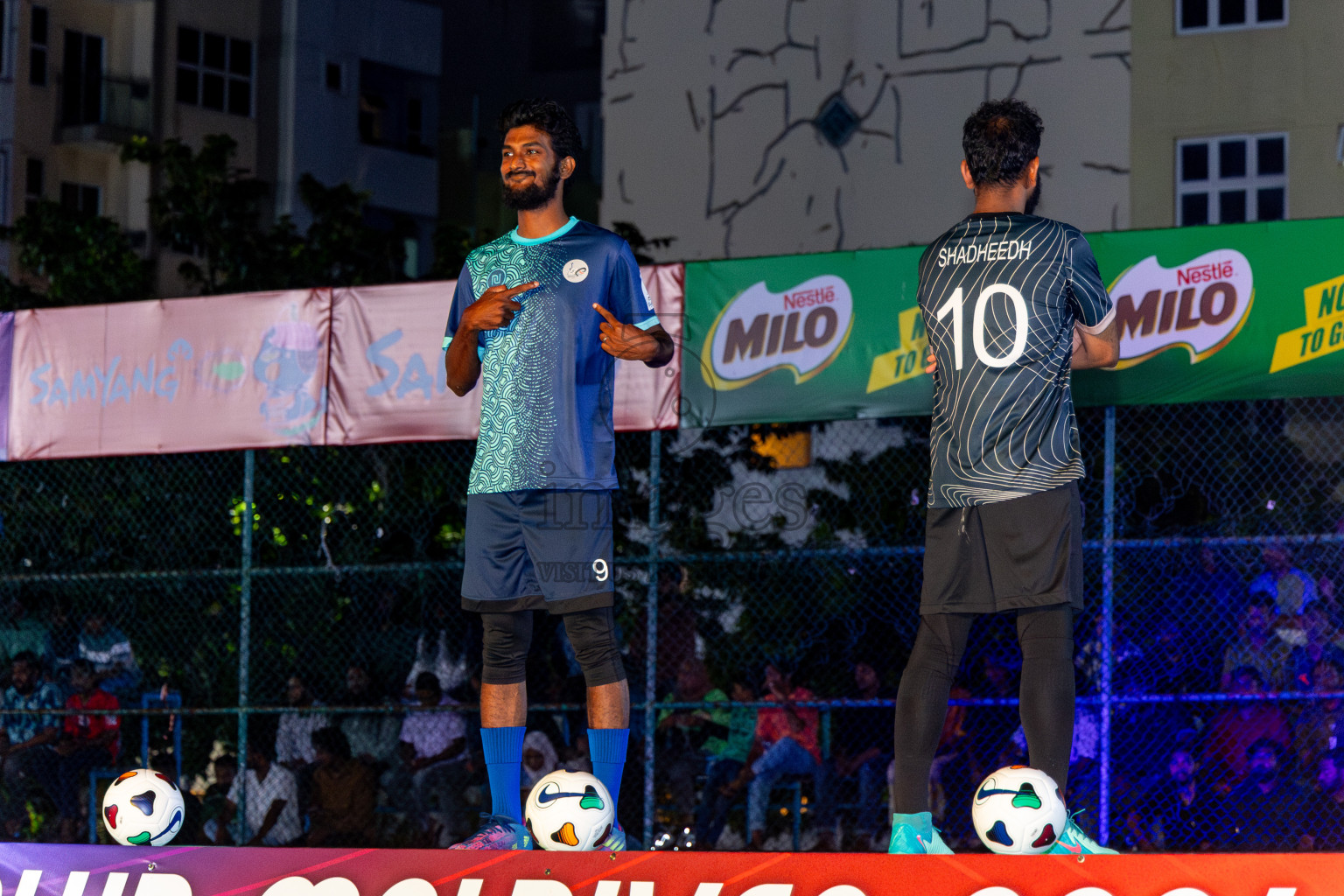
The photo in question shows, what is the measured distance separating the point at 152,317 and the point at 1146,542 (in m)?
4.72

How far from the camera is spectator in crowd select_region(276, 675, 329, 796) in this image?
9.03 meters

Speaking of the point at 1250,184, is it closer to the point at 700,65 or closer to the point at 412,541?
the point at 700,65

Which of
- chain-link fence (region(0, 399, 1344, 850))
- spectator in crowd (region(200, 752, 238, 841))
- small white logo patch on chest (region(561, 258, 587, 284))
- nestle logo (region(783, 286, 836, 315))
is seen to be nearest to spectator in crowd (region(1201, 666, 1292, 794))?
chain-link fence (region(0, 399, 1344, 850))

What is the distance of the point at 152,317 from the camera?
8.22 meters

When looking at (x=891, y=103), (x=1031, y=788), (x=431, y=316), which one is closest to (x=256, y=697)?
(x=431, y=316)

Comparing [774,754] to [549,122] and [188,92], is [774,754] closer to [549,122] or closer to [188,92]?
[549,122]

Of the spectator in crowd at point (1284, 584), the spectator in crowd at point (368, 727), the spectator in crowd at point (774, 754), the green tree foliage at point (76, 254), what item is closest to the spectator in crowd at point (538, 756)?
the spectator in crowd at point (368, 727)

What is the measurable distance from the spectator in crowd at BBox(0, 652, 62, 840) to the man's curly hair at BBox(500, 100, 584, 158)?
5.15m

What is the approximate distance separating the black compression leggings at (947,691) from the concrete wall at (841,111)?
1193 cm

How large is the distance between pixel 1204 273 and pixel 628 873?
13.5ft

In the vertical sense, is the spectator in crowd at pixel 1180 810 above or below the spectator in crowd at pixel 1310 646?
below

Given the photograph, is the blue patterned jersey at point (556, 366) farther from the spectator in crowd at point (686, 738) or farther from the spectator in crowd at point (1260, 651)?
the spectator in crowd at point (1260, 651)

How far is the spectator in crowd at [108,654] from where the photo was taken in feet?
30.4

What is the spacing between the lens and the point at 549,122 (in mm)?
4957
